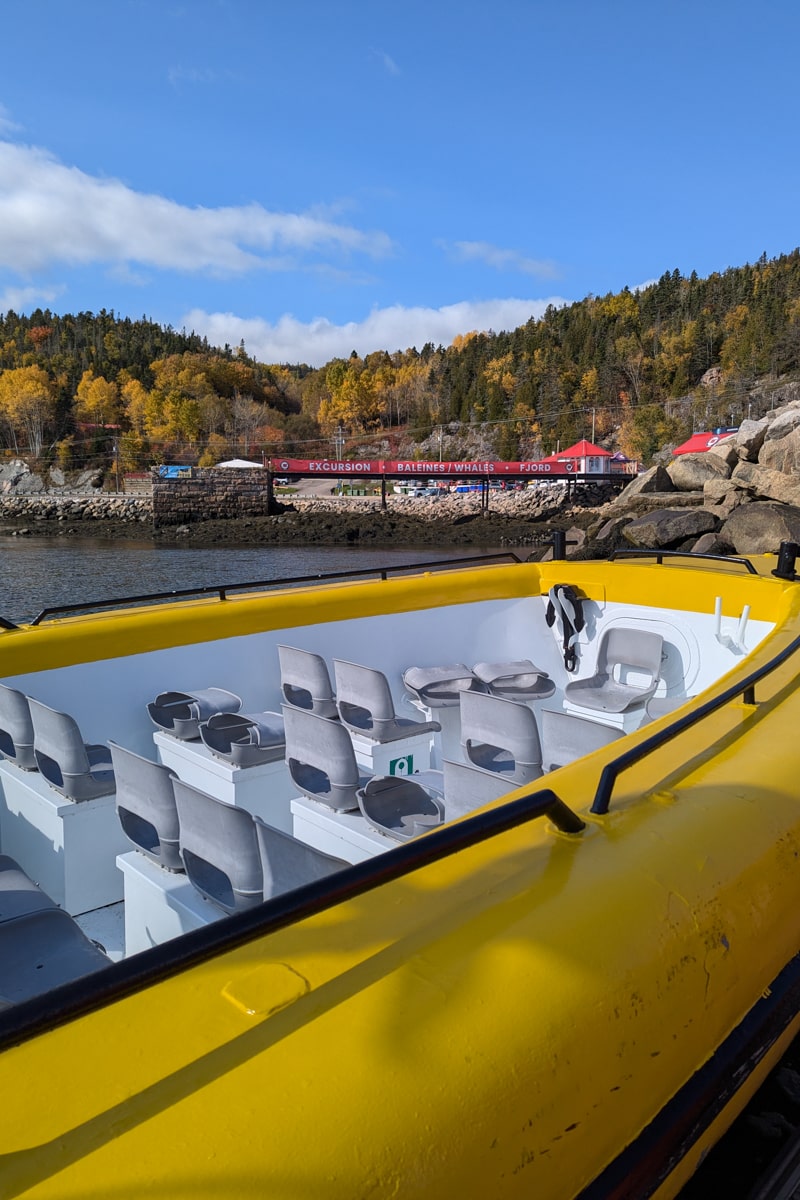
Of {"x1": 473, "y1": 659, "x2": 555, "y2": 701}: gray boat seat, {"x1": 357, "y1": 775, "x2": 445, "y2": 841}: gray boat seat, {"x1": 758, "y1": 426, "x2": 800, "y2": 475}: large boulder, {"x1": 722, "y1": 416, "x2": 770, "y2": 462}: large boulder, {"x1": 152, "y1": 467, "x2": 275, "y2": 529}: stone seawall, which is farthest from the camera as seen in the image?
{"x1": 152, "y1": 467, "x2": 275, "y2": 529}: stone seawall

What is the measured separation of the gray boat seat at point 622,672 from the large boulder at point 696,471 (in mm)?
29389

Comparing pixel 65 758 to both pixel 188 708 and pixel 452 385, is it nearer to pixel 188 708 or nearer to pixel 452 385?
pixel 188 708

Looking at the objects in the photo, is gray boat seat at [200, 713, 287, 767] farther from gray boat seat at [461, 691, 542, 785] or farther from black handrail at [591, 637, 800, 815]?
black handrail at [591, 637, 800, 815]

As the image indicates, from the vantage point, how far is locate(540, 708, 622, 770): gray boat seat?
3.00 m

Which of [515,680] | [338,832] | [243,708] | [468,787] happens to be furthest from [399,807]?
[515,680]

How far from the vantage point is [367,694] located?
3.48m

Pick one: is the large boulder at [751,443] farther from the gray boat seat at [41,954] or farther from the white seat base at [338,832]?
the gray boat seat at [41,954]

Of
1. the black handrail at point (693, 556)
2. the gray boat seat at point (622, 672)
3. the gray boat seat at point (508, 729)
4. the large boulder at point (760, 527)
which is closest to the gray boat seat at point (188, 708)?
the gray boat seat at point (508, 729)

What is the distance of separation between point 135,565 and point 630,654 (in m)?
30.8

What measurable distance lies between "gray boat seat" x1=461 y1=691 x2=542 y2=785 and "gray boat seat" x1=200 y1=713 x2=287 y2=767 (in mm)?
766

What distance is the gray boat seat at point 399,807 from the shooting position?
255 cm

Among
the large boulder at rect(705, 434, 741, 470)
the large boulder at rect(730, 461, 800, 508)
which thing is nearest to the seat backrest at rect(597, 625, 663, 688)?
the large boulder at rect(730, 461, 800, 508)

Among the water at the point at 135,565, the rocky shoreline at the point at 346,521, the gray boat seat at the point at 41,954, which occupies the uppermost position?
the gray boat seat at the point at 41,954

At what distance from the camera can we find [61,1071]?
0.90 meters
